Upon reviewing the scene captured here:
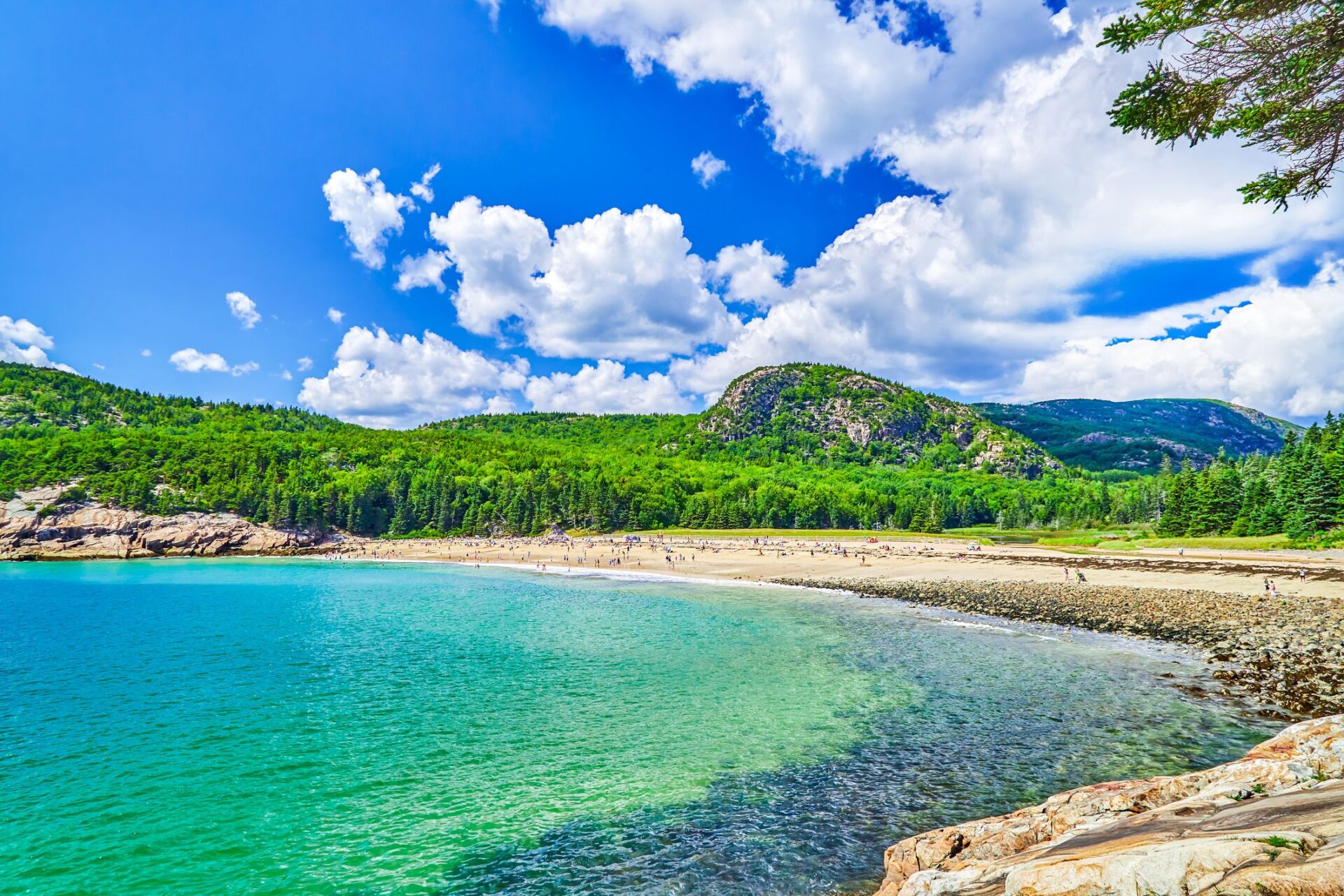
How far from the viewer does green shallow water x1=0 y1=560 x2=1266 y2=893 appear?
11.4 metres

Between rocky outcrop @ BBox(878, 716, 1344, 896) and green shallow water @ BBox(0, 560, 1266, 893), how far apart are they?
2.65m

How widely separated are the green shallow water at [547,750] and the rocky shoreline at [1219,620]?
2679 mm

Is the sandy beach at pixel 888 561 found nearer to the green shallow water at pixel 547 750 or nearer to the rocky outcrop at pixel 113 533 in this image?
the rocky outcrop at pixel 113 533

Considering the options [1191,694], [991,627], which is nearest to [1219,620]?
[991,627]

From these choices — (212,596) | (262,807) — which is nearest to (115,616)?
(212,596)

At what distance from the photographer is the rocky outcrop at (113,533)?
3994 inches

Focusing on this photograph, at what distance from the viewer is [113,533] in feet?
350

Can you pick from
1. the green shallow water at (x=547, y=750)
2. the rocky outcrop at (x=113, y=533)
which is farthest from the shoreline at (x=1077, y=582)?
the green shallow water at (x=547, y=750)

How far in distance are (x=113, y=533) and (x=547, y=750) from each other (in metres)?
133

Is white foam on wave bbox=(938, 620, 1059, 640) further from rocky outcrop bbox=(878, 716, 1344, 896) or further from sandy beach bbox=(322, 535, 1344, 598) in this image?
rocky outcrop bbox=(878, 716, 1344, 896)

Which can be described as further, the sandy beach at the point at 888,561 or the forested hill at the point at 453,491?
the forested hill at the point at 453,491

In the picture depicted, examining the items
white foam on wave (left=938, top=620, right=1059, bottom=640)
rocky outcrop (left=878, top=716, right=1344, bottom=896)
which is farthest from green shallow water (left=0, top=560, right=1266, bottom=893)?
rocky outcrop (left=878, top=716, right=1344, bottom=896)

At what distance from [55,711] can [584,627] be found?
2250 cm

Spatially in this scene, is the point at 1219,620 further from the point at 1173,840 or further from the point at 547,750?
the point at 1173,840
